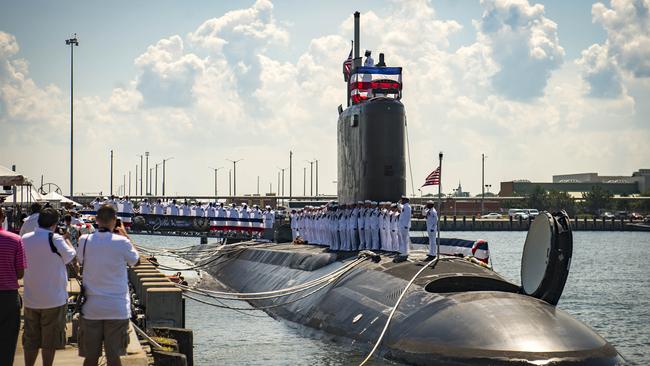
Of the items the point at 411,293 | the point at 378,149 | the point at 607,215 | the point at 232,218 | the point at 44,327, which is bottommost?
the point at 607,215

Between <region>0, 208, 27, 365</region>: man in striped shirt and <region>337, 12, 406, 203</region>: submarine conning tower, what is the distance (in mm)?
11205

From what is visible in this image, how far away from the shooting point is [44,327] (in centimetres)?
772

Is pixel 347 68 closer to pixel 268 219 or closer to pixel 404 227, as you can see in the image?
pixel 404 227

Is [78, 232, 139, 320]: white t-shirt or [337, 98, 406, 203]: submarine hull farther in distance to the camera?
[337, 98, 406, 203]: submarine hull

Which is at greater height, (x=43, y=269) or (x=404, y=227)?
(x=404, y=227)

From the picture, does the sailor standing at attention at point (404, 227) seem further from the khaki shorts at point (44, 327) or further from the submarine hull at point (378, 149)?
the khaki shorts at point (44, 327)

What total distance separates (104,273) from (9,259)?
1.10m

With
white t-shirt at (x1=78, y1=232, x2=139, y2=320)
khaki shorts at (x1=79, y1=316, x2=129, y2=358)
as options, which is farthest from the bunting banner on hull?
white t-shirt at (x1=78, y1=232, x2=139, y2=320)

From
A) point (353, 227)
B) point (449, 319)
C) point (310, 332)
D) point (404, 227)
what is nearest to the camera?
point (449, 319)

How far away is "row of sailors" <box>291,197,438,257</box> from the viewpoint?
16.7 meters

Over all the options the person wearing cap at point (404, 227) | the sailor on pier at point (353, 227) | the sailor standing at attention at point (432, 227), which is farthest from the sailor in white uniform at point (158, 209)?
the sailor standing at attention at point (432, 227)

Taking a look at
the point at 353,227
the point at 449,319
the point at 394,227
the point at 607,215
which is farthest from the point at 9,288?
the point at 607,215

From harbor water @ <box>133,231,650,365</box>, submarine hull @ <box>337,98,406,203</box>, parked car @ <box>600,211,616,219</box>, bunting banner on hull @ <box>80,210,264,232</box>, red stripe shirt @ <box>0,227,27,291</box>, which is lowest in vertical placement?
harbor water @ <box>133,231,650,365</box>

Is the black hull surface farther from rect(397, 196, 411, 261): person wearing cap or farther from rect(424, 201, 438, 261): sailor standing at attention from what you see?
rect(424, 201, 438, 261): sailor standing at attention
